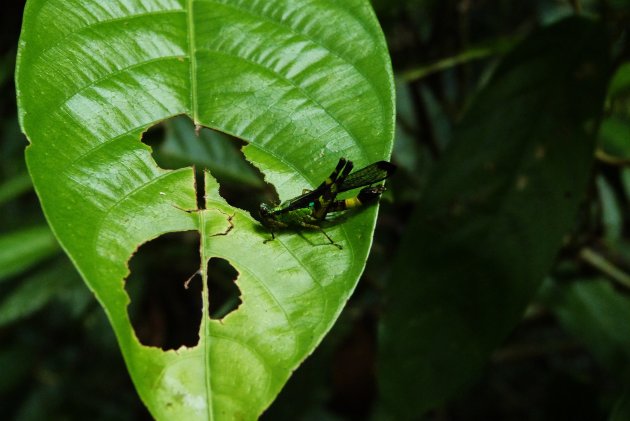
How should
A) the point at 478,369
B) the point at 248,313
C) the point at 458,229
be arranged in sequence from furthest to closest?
1. the point at 458,229
2. the point at 478,369
3. the point at 248,313

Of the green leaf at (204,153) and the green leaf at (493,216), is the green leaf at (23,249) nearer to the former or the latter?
the green leaf at (204,153)

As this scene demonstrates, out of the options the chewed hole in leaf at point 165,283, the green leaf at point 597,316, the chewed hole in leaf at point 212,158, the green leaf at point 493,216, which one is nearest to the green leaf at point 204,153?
the chewed hole in leaf at point 212,158

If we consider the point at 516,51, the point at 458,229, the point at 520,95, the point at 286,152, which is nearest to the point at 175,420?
the point at 286,152

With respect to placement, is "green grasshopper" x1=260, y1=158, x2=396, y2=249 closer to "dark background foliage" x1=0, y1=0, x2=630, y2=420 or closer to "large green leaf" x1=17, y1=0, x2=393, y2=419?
"large green leaf" x1=17, y1=0, x2=393, y2=419

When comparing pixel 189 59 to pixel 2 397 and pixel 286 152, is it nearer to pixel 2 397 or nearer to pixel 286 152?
pixel 286 152

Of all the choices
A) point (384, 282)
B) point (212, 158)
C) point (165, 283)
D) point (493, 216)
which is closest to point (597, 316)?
point (384, 282)

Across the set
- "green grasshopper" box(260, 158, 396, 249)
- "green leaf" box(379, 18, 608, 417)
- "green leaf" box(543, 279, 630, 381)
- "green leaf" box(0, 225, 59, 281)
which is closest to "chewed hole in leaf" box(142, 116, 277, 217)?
"green leaf" box(0, 225, 59, 281)
